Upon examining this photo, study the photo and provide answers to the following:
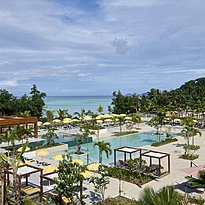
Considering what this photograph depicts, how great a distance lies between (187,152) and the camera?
2008 cm

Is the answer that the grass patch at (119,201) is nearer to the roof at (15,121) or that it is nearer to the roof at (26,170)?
the roof at (26,170)

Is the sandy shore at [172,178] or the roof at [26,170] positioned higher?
the roof at [26,170]

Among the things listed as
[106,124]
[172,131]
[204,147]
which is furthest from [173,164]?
[106,124]

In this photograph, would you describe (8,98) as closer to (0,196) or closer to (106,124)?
(106,124)

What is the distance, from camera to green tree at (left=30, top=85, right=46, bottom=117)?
33188mm

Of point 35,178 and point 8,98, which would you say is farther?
point 8,98

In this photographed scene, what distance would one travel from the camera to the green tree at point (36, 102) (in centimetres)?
3319

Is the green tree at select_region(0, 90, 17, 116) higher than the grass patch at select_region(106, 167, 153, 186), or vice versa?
the green tree at select_region(0, 90, 17, 116)

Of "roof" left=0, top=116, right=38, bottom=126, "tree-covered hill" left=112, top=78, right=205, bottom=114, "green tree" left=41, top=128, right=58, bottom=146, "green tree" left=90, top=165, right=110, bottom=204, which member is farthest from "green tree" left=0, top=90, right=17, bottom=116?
"green tree" left=90, top=165, right=110, bottom=204

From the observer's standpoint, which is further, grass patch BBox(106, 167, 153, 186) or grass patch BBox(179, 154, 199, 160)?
grass patch BBox(179, 154, 199, 160)

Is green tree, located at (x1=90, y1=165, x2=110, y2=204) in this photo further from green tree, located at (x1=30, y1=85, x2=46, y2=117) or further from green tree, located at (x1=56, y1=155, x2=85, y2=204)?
green tree, located at (x1=30, y1=85, x2=46, y2=117)

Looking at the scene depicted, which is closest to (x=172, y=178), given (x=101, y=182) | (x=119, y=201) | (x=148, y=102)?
(x=119, y=201)

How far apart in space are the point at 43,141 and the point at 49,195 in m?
11.4

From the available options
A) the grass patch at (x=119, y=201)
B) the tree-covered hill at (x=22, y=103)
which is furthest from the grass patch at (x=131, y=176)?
the tree-covered hill at (x=22, y=103)
